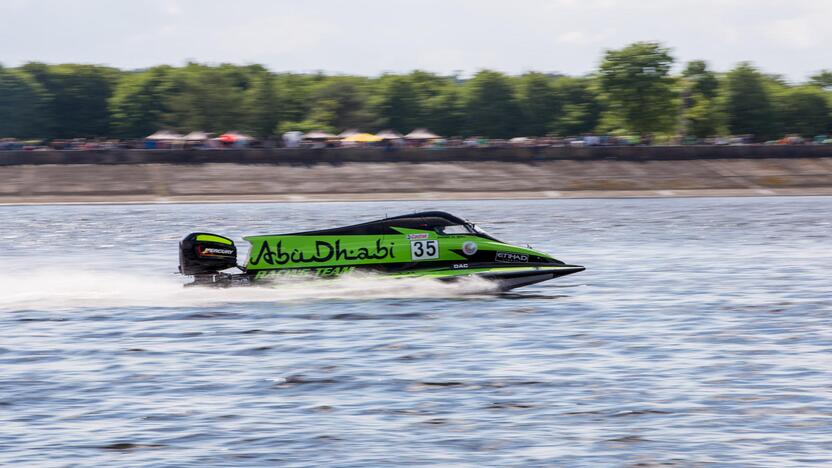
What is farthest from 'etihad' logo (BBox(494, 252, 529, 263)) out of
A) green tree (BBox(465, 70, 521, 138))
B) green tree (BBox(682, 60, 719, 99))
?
green tree (BBox(682, 60, 719, 99))

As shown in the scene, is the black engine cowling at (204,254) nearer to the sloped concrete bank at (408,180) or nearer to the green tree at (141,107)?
the sloped concrete bank at (408,180)

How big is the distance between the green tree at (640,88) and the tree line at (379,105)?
2.70 ft

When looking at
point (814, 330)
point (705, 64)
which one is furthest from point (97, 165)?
point (705, 64)

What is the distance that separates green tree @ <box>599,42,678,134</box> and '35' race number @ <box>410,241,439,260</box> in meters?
113

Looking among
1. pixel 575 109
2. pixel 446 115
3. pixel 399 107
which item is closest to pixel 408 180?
pixel 446 115

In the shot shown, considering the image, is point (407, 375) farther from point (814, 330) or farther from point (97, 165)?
point (97, 165)

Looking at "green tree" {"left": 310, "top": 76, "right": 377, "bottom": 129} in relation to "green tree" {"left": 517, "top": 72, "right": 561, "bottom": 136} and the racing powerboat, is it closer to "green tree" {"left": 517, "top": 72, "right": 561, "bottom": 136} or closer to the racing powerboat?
"green tree" {"left": 517, "top": 72, "right": 561, "bottom": 136}

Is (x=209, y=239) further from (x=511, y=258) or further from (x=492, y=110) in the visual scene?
(x=492, y=110)

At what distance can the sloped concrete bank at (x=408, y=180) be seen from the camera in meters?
83.0

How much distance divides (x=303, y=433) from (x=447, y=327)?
28.8ft

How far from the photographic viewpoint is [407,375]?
1903 centimetres

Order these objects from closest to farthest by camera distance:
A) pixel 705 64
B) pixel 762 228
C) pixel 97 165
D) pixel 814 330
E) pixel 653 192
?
pixel 814 330 < pixel 762 228 < pixel 653 192 < pixel 97 165 < pixel 705 64

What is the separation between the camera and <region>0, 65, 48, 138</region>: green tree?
505 ft

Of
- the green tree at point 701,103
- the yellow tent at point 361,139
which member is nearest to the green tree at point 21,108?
the yellow tent at point 361,139
